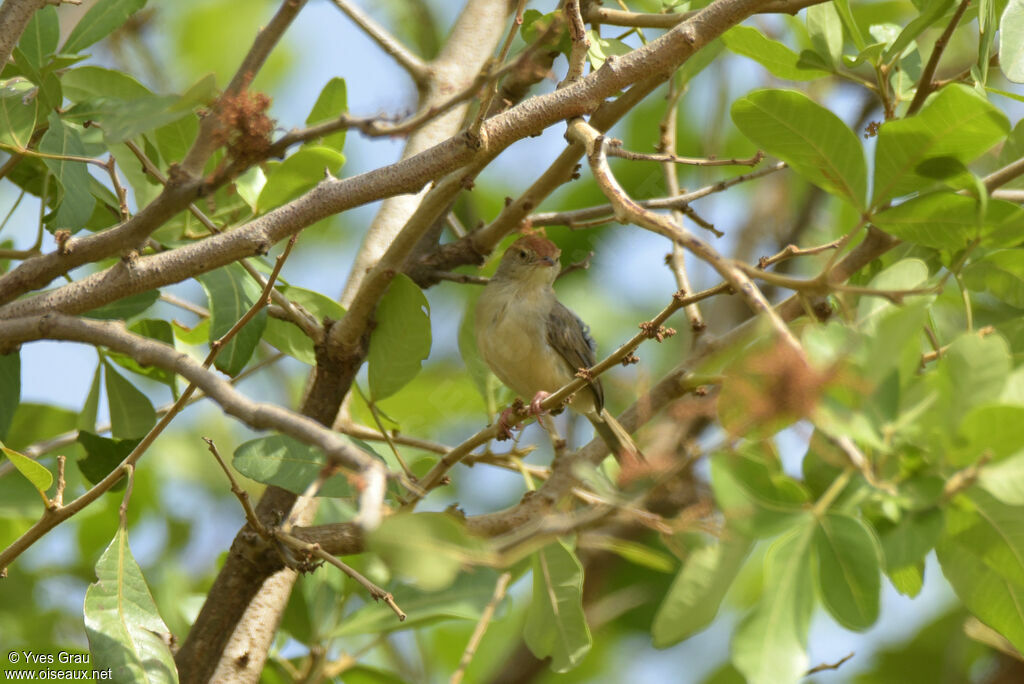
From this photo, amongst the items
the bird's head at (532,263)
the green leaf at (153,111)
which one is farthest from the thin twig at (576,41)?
the bird's head at (532,263)

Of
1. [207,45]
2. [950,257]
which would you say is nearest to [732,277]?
[950,257]

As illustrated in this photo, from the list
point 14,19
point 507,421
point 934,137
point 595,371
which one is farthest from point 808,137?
point 14,19

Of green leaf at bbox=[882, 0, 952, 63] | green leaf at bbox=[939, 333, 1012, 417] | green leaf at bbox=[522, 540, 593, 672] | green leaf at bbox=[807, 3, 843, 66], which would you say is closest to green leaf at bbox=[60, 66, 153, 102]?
green leaf at bbox=[522, 540, 593, 672]

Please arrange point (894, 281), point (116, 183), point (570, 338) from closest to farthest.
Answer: point (894, 281) → point (116, 183) → point (570, 338)

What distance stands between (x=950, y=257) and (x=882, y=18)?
3.16 m

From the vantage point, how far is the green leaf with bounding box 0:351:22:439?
293 centimetres

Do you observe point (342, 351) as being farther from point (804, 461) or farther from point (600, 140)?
point (804, 461)

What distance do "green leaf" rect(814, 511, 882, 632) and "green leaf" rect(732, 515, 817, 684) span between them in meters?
0.03

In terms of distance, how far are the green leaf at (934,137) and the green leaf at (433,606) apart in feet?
5.63

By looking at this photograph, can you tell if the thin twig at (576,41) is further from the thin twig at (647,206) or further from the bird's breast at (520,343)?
the bird's breast at (520,343)

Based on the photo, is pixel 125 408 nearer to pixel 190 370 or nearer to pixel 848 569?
pixel 190 370

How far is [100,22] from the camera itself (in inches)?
122

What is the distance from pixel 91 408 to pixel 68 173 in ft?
2.52

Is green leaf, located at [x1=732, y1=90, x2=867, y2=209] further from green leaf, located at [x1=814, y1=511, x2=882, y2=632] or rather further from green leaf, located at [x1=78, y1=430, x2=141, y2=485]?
green leaf, located at [x1=78, y1=430, x2=141, y2=485]
